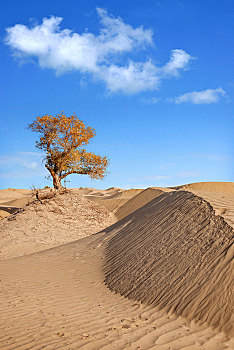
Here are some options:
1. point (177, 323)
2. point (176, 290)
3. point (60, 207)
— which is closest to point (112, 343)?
point (177, 323)

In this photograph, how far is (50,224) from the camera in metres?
17.8

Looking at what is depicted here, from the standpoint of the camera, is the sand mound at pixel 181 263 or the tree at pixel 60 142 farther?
the tree at pixel 60 142

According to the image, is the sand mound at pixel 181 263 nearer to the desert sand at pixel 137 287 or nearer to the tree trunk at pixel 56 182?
the desert sand at pixel 137 287

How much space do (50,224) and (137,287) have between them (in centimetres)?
1159

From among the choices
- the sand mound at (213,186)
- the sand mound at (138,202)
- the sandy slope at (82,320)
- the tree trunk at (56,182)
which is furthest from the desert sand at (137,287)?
the sand mound at (213,186)

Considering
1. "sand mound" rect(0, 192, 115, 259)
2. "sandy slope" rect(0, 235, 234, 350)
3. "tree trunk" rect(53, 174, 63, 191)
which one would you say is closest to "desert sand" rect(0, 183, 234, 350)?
"sandy slope" rect(0, 235, 234, 350)

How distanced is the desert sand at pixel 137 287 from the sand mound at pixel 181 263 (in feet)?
0.06

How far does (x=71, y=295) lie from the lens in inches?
279

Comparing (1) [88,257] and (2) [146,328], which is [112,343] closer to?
(2) [146,328]

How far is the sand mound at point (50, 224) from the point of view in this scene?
602 inches

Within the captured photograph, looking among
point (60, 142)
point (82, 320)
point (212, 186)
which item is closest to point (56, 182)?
point (60, 142)

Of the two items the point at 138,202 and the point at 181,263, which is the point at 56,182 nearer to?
the point at 138,202

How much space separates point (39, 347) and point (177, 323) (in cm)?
203

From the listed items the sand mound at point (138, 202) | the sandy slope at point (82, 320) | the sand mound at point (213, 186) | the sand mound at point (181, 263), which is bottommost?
the sandy slope at point (82, 320)
